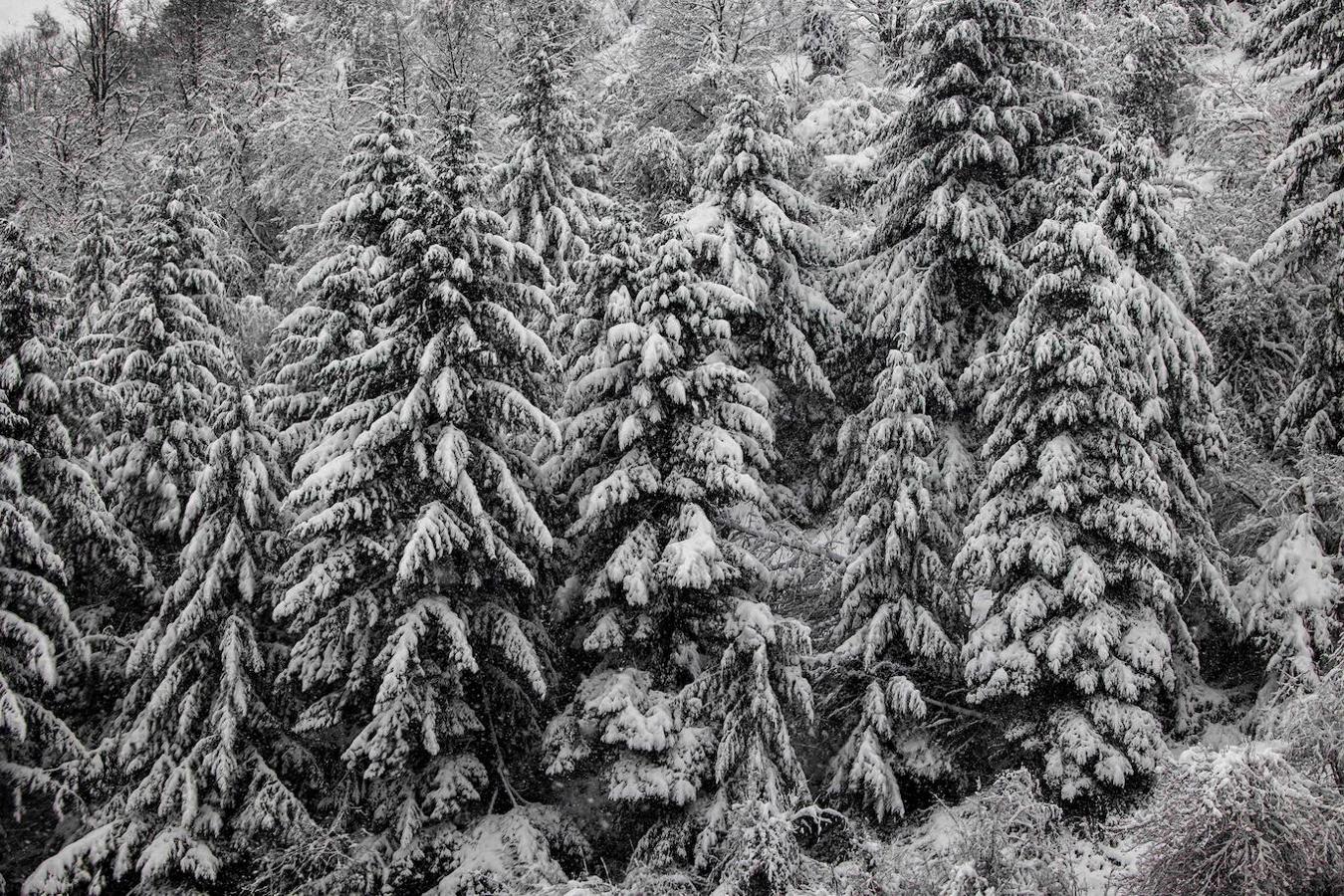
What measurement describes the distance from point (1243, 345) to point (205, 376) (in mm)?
22154

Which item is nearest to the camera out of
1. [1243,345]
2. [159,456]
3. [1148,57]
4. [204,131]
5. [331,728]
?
[331,728]

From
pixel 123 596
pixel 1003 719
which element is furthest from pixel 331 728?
pixel 1003 719

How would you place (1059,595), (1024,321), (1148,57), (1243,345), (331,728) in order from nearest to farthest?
(1059,595), (1024,321), (331,728), (1243,345), (1148,57)

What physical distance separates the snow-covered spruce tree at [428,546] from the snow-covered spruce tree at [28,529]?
396cm

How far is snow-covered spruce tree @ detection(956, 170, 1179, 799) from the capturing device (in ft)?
43.8

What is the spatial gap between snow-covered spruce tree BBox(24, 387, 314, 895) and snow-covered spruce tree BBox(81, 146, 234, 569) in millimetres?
2222

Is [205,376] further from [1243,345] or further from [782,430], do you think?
[1243,345]

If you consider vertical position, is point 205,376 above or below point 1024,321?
above

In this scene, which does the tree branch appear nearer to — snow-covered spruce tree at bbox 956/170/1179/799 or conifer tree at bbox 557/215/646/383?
snow-covered spruce tree at bbox 956/170/1179/799

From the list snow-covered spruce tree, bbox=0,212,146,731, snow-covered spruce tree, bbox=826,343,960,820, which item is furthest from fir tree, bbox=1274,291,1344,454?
snow-covered spruce tree, bbox=0,212,146,731

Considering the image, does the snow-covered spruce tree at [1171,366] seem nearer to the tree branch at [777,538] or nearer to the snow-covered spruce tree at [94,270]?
the tree branch at [777,538]

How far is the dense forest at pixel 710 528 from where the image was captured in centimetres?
1344

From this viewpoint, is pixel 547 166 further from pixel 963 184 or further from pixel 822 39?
pixel 822 39

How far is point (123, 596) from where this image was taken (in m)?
19.1
